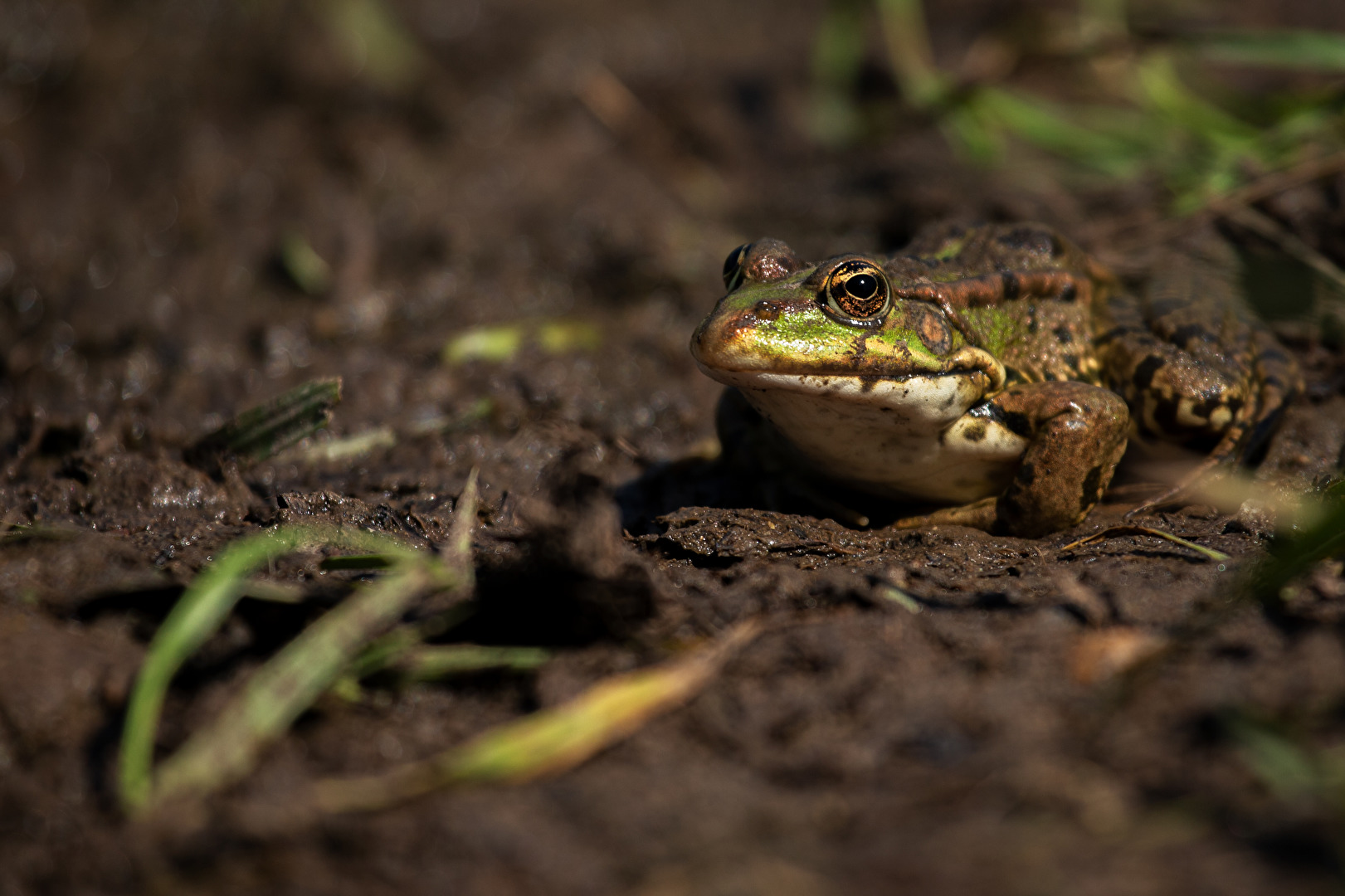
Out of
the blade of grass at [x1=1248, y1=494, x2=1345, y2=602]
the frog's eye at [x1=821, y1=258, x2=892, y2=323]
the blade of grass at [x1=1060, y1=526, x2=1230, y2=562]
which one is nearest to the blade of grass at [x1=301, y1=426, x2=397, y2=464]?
the frog's eye at [x1=821, y1=258, x2=892, y2=323]

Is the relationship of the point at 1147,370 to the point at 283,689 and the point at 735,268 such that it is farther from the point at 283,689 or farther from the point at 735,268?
the point at 283,689

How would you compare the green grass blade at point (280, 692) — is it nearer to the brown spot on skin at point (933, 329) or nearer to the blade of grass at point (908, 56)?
the brown spot on skin at point (933, 329)

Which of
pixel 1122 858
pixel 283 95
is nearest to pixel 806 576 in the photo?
pixel 1122 858

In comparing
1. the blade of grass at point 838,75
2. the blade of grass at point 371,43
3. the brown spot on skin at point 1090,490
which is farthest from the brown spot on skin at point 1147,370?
the blade of grass at point 371,43

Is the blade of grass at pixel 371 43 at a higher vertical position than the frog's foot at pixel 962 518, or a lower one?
higher

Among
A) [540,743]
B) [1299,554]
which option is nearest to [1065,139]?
[1299,554]

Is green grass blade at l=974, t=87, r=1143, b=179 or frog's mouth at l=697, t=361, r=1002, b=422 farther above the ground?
green grass blade at l=974, t=87, r=1143, b=179

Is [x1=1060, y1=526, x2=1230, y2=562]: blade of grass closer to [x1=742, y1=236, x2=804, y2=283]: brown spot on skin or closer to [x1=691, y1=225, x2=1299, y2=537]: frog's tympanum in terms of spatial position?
[x1=691, y1=225, x2=1299, y2=537]: frog's tympanum

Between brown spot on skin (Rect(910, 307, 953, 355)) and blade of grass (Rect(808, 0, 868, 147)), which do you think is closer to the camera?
brown spot on skin (Rect(910, 307, 953, 355))
